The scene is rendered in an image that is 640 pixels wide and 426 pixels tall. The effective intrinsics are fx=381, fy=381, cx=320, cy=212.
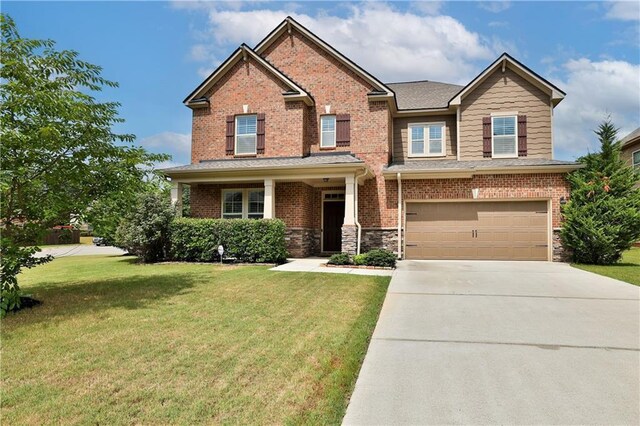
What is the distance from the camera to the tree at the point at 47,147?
5.57 m

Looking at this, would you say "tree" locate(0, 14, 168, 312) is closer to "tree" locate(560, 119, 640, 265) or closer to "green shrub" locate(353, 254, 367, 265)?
"green shrub" locate(353, 254, 367, 265)

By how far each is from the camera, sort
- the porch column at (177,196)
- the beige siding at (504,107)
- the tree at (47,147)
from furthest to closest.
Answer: the beige siding at (504,107) → the porch column at (177,196) → the tree at (47,147)

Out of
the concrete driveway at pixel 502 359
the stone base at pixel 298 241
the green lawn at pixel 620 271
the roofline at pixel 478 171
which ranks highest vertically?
the roofline at pixel 478 171

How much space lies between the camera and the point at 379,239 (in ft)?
48.1

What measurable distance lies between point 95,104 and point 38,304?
11.1 feet

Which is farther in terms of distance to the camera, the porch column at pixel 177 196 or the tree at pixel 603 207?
the porch column at pixel 177 196

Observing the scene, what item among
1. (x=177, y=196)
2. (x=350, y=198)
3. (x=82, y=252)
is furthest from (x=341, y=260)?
(x=82, y=252)

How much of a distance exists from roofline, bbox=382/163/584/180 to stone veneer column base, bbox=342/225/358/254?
2.81 meters

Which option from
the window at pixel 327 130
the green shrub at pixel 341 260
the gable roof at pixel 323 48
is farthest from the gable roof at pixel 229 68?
the green shrub at pixel 341 260

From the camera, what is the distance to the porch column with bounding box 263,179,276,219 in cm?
1347

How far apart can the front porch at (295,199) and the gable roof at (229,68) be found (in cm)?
310

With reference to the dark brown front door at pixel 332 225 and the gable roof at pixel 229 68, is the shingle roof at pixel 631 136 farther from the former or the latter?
the gable roof at pixel 229 68

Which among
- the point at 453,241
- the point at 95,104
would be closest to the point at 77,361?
the point at 95,104

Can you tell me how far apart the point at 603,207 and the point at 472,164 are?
4.30m
